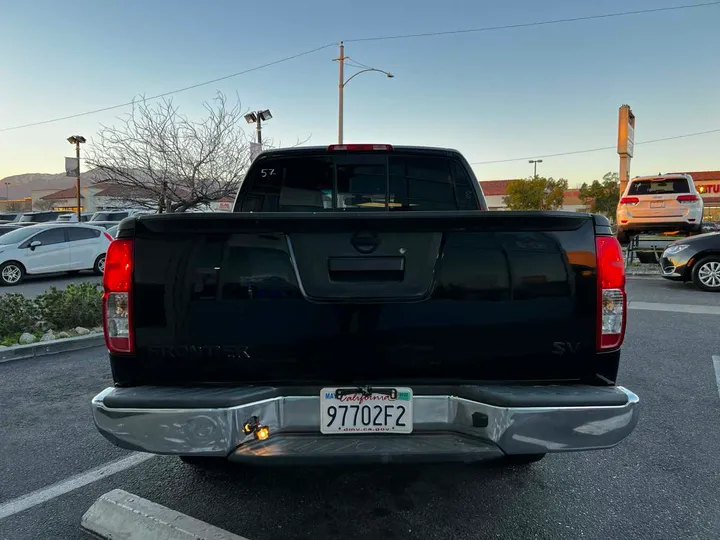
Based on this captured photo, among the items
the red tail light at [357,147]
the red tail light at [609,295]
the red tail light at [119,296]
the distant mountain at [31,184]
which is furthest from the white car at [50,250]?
the distant mountain at [31,184]

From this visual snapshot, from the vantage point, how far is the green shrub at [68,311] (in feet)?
21.6

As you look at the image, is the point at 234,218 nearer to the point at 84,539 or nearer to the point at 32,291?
the point at 84,539

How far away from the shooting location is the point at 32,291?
11086mm

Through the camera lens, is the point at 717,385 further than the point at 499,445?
Yes

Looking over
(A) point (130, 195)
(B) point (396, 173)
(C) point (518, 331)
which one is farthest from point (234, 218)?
(A) point (130, 195)

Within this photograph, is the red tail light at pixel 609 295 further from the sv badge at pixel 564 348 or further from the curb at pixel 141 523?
the curb at pixel 141 523

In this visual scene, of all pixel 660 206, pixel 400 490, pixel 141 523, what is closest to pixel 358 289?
pixel 400 490

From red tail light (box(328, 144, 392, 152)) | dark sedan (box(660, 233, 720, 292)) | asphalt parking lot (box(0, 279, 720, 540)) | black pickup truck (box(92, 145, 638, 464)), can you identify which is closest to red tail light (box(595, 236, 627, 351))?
black pickup truck (box(92, 145, 638, 464))

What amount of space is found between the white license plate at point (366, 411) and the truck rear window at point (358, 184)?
1999 mm

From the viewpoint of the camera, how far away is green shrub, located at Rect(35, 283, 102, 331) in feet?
21.6

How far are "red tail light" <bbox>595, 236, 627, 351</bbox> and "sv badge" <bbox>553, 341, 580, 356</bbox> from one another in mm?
104

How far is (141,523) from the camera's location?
2346 mm

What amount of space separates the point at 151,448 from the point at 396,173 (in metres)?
2.60

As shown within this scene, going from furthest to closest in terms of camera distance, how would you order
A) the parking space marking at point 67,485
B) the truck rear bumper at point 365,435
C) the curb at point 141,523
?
1. the parking space marking at point 67,485
2. the curb at point 141,523
3. the truck rear bumper at point 365,435
